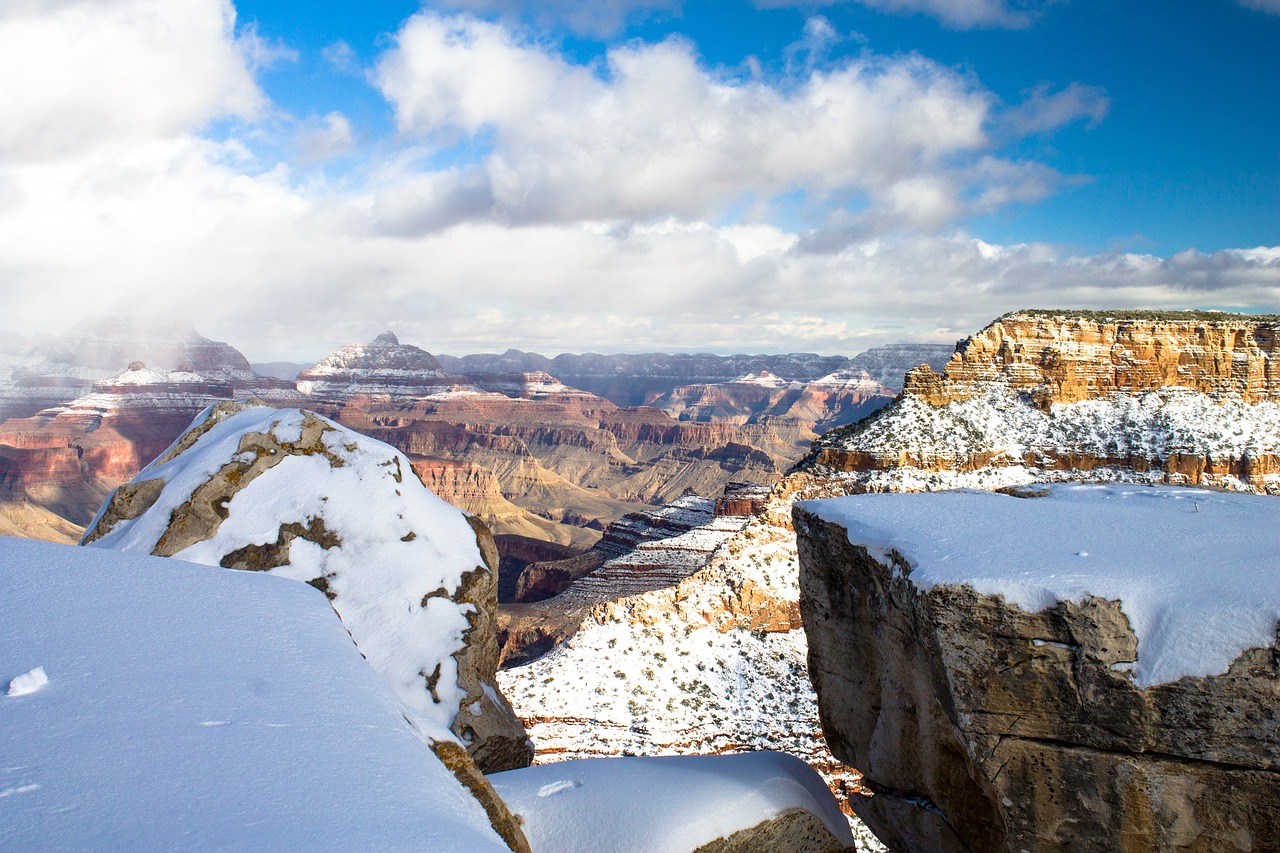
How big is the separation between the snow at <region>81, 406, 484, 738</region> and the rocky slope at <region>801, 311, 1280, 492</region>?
33.1m

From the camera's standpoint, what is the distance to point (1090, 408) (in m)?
45.8

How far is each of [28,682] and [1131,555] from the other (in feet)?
26.3

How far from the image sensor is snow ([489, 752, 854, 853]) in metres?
7.65

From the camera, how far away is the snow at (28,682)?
384 cm

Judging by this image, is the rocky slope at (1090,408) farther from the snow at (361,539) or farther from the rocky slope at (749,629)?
the snow at (361,539)

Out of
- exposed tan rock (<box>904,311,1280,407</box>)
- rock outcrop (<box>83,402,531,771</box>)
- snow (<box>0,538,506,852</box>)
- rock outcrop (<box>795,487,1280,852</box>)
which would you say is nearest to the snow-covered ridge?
exposed tan rock (<box>904,311,1280,407</box>)

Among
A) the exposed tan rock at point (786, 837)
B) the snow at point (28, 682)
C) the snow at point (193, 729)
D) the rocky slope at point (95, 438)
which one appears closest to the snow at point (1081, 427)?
the exposed tan rock at point (786, 837)

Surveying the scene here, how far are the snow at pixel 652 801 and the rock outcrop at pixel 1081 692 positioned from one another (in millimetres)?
1668

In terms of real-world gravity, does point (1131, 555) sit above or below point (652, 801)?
above

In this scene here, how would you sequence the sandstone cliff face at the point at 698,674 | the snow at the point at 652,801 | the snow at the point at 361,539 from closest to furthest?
the snow at the point at 652,801 < the snow at the point at 361,539 < the sandstone cliff face at the point at 698,674

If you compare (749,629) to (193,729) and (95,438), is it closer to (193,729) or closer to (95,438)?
(193,729)

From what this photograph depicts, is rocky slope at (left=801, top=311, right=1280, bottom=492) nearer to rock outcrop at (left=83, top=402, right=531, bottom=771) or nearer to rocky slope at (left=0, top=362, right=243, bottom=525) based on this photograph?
rock outcrop at (left=83, top=402, right=531, bottom=771)

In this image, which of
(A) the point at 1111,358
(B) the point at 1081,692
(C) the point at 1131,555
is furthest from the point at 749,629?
(A) the point at 1111,358

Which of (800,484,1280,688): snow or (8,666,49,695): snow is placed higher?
(8,666,49,695): snow
